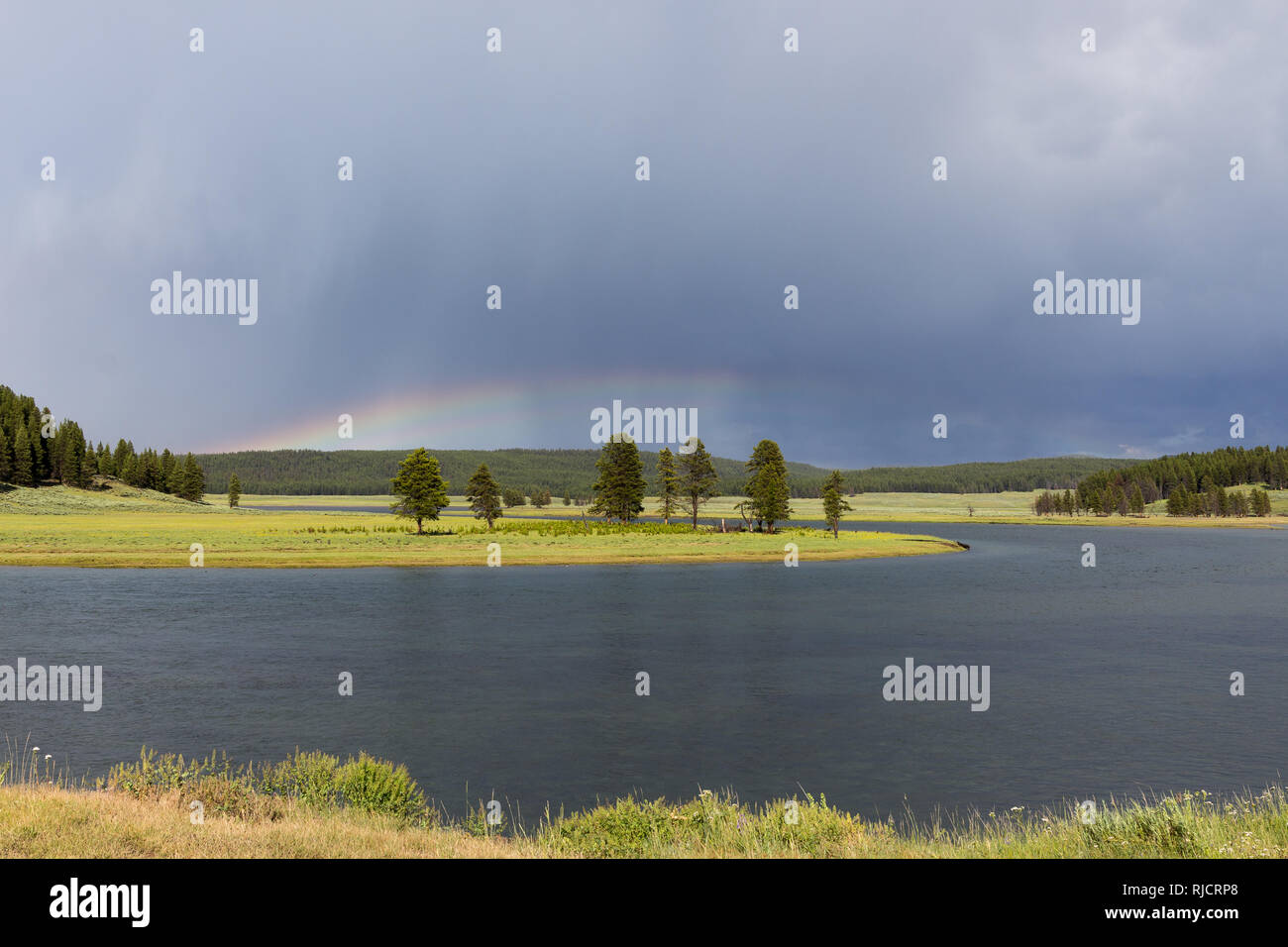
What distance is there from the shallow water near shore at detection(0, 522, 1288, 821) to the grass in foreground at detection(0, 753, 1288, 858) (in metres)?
2.84

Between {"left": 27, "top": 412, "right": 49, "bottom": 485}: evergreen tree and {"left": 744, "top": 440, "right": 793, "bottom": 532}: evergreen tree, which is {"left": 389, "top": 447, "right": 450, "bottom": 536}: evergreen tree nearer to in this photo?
{"left": 744, "top": 440, "right": 793, "bottom": 532}: evergreen tree

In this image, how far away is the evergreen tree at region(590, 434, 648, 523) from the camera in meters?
116

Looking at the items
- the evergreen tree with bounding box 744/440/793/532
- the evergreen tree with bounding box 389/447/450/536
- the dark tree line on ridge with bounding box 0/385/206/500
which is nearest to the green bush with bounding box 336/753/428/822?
the evergreen tree with bounding box 389/447/450/536

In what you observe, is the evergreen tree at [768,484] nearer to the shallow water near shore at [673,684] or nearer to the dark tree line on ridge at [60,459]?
the shallow water near shore at [673,684]

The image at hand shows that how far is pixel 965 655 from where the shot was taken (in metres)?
35.7

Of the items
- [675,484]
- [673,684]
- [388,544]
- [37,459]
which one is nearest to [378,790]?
[673,684]

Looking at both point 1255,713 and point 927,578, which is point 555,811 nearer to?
point 1255,713

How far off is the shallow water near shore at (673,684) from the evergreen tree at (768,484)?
170 feet

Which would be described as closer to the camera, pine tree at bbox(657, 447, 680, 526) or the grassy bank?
the grassy bank

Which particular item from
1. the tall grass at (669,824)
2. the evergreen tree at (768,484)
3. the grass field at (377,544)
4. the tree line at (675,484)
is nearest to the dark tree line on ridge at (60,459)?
the grass field at (377,544)

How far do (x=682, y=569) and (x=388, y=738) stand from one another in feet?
177

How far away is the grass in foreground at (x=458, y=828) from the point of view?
1095 cm

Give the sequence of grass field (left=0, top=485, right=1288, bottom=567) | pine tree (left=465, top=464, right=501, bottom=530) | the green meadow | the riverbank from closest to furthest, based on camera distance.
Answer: the riverbank → the green meadow → grass field (left=0, top=485, right=1288, bottom=567) → pine tree (left=465, top=464, right=501, bottom=530)
